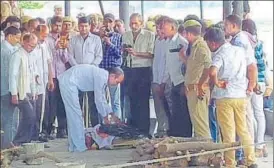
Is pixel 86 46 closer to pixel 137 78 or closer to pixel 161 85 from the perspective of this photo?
pixel 137 78

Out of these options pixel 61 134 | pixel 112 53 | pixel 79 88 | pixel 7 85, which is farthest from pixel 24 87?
pixel 112 53

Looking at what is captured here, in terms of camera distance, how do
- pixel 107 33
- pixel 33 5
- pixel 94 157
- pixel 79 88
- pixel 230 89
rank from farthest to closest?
pixel 33 5 → pixel 107 33 → pixel 79 88 → pixel 94 157 → pixel 230 89

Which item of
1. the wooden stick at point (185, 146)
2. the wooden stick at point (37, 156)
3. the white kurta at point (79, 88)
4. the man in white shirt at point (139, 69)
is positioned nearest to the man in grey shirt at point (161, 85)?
the man in white shirt at point (139, 69)

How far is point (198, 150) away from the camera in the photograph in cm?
662

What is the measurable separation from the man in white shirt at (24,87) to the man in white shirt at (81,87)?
0.41 m

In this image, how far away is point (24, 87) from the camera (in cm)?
757

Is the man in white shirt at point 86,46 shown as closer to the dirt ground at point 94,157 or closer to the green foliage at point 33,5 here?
the dirt ground at point 94,157

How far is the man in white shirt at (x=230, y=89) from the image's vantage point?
6.16 m

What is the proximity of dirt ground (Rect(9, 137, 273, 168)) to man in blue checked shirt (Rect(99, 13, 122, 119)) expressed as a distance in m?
0.92

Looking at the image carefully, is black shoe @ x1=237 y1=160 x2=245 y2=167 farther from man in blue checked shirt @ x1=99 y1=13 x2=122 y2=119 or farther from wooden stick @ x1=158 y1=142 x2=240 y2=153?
man in blue checked shirt @ x1=99 y1=13 x2=122 y2=119

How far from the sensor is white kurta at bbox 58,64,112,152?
24.3 ft

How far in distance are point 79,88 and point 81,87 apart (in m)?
0.02

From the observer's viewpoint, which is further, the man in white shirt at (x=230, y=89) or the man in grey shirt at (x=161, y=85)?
the man in grey shirt at (x=161, y=85)

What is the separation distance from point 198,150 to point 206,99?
2.29 feet
